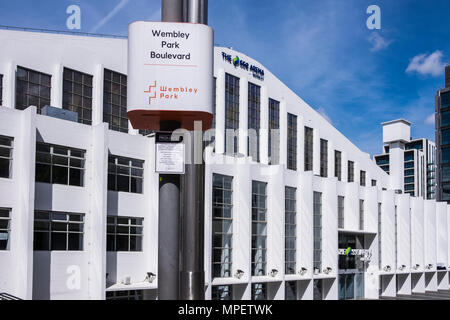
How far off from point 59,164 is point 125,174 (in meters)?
4.43

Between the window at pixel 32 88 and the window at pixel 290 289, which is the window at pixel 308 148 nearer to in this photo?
the window at pixel 290 289

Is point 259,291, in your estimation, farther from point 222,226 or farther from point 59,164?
point 59,164

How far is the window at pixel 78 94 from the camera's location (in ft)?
114

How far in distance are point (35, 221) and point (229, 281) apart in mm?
13862

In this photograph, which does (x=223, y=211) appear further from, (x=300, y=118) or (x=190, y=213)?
(x=190, y=213)

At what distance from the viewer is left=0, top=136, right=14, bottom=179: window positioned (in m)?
25.8

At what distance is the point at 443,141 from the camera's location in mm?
102375

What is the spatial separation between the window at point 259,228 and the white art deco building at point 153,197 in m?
0.12

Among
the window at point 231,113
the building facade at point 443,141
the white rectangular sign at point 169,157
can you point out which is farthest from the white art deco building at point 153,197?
the building facade at point 443,141

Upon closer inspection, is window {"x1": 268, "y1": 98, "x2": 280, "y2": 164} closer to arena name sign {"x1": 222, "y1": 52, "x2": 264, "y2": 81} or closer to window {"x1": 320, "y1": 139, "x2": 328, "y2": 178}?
arena name sign {"x1": 222, "y1": 52, "x2": 264, "y2": 81}

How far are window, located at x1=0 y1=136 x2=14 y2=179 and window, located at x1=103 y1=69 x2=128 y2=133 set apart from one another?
10.8 meters

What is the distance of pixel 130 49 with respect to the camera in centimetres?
686

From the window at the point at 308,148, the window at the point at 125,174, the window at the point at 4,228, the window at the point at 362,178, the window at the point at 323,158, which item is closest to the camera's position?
the window at the point at 4,228
